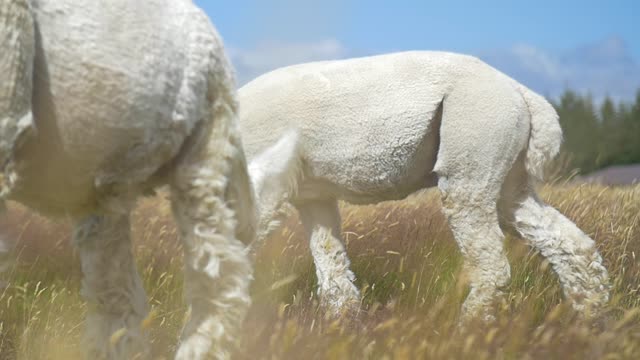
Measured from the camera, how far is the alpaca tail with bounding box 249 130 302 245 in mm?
3791

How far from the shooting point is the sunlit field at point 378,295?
2.63 m

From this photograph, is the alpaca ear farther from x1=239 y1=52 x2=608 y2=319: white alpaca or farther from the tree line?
the tree line

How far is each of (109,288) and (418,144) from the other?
2.05 meters

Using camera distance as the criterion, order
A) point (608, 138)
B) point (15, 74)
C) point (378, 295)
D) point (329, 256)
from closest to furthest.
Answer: point (15, 74), point (329, 256), point (378, 295), point (608, 138)

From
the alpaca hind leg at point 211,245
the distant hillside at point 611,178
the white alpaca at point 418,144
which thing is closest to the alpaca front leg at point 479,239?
the white alpaca at point 418,144

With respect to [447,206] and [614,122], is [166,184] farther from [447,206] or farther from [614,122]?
[614,122]

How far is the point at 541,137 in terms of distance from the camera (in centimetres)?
429

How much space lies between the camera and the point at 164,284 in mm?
3984

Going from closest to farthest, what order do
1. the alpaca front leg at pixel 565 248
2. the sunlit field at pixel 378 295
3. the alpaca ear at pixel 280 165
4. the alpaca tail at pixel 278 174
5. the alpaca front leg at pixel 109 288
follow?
the alpaca front leg at pixel 109 288 → the sunlit field at pixel 378 295 → the alpaca ear at pixel 280 165 → the alpaca tail at pixel 278 174 → the alpaca front leg at pixel 565 248

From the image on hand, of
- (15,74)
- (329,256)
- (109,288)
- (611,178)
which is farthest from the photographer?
(611,178)

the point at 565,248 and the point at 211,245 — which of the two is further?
the point at 565,248

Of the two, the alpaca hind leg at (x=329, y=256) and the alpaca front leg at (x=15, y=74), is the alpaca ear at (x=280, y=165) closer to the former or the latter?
the alpaca hind leg at (x=329, y=256)

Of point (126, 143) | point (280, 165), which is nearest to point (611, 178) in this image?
point (280, 165)

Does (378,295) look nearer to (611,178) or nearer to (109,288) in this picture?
(109,288)
